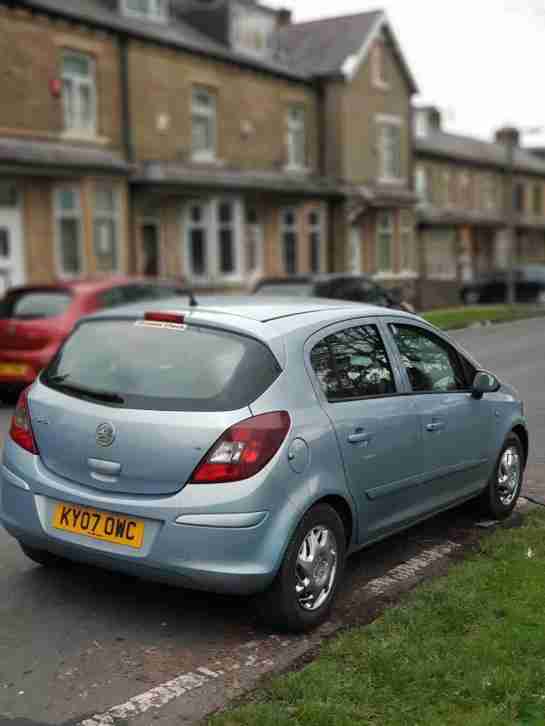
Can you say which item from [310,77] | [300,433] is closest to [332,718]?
[300,433]

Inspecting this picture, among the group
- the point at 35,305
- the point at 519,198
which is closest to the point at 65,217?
the point at 35,305

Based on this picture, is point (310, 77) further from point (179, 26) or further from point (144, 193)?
point (144, 193)

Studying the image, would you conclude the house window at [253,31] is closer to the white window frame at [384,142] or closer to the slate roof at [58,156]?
the white window frame at [384,142]

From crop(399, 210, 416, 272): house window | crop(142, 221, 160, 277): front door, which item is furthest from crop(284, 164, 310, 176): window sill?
crop(142, 221, 160, 277): front door

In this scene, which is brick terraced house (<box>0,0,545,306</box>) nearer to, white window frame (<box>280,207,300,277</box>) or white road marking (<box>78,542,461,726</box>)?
white window frame (<box>280,207,300,277</box>)

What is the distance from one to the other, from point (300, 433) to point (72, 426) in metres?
1.17

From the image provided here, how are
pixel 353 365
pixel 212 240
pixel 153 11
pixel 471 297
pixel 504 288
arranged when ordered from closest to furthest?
pixel 353 365 → pixel 153 11 → pixel 212 240 → pixel 504 288 → pixel 471 297

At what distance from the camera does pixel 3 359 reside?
38.8 ft

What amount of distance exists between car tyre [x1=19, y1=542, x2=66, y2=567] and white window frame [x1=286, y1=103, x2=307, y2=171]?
84.9ft

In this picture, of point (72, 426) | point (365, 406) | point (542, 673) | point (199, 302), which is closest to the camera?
point (542, 673)

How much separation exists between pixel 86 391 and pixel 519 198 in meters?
56.9

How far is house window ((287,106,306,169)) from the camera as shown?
3047 cm

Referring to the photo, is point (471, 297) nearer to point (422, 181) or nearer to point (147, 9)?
point (422, 181)

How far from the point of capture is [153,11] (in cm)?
2584
